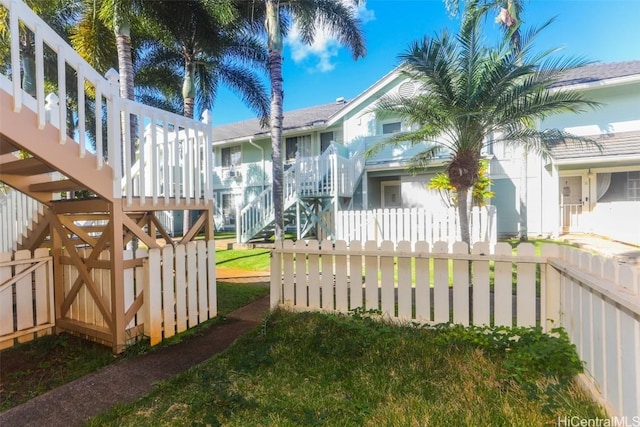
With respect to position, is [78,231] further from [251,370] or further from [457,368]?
[457,368]

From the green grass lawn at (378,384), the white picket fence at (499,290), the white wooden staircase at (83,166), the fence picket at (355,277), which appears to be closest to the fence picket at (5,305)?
the white wooden staircase at (83,166)

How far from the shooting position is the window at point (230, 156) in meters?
20.8

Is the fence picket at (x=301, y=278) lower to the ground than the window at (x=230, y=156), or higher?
lower

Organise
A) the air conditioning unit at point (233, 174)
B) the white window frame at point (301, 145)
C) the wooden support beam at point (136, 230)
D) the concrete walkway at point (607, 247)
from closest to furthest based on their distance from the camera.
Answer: the wooden support beam at point (136, 230) → the concrete walkway at point (607, 247) → the white window frame at point (301, 145) → the air conditioning unit at point (233, 174)

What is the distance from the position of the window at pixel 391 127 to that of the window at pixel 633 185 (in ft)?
28.7

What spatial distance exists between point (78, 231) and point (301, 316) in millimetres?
3018

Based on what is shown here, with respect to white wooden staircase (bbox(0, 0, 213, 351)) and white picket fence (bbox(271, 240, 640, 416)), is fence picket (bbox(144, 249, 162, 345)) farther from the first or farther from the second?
white picket fence (bbox(271, 240, 640, 416))

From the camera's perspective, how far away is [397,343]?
134 inches

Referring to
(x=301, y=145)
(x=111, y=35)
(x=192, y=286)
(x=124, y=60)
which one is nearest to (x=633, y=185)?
(x=301, y=145)

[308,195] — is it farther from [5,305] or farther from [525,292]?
[525,292]

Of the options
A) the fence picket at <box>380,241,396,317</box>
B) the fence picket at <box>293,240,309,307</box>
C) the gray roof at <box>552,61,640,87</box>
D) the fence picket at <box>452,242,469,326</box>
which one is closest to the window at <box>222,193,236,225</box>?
the fence picket at <box>293,240,309,307</box>

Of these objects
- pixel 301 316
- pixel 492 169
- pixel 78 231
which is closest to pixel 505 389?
pixel 301 316

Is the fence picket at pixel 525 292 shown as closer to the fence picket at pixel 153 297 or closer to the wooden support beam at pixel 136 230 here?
the fence picket at pixel 153 297

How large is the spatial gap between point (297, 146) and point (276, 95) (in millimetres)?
8173
